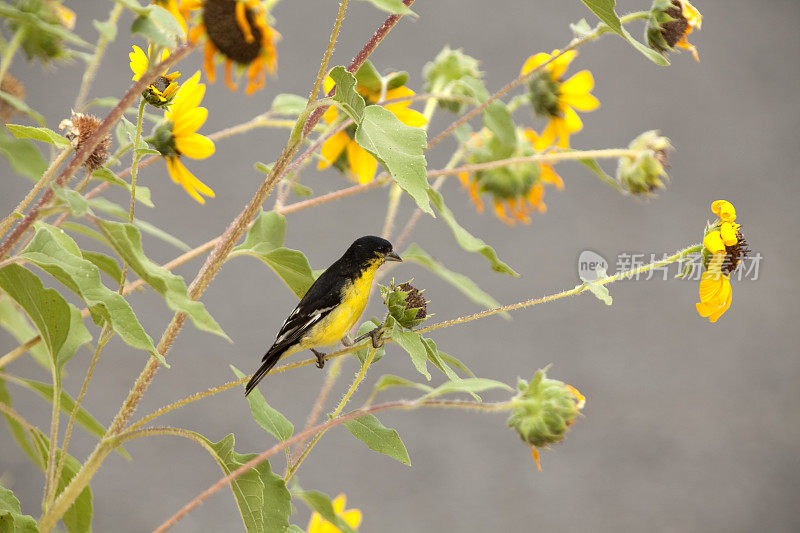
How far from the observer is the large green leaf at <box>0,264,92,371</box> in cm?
26

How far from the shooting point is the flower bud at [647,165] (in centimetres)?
44

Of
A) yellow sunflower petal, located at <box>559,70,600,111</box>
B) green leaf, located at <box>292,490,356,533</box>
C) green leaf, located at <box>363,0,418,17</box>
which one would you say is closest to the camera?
green leaf, located at <box>363,0,418,17</box>

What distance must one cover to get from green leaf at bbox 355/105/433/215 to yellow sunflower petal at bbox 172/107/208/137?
11cm

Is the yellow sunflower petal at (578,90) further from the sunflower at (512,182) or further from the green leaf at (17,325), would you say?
the green leaf at (17,325)

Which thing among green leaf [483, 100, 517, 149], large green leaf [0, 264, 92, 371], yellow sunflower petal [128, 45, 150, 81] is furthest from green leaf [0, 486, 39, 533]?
green leaf [483, 100, 517, 149]

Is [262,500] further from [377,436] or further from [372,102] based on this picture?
[372,102]

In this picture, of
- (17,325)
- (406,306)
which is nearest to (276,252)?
(406,306)

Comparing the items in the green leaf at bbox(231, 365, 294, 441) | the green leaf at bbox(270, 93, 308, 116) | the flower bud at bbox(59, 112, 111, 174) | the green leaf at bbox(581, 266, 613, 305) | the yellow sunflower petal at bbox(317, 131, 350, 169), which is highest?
the green leaf at bbox(270, 93, 308, 116)

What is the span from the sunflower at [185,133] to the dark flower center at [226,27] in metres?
0.11

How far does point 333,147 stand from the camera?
1.21ft

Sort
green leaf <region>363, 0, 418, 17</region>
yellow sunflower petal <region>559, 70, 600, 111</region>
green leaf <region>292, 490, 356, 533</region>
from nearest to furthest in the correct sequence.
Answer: green leaf <region>363, 0, 418, 17</region> → green leaf <region>292, 490, 356, 533</region> → yellow sunflower petal <region>559, 70, 600, 111</region>

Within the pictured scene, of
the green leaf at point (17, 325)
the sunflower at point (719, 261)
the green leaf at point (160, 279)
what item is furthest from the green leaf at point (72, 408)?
the sunflower at point (719, 261)

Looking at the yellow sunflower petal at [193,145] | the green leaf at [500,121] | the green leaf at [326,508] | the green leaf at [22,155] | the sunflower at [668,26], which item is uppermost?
the sunflower at [668,26]

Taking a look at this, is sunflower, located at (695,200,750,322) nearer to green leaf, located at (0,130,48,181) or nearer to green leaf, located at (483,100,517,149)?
green leaf, located at (483,100,517,149)
